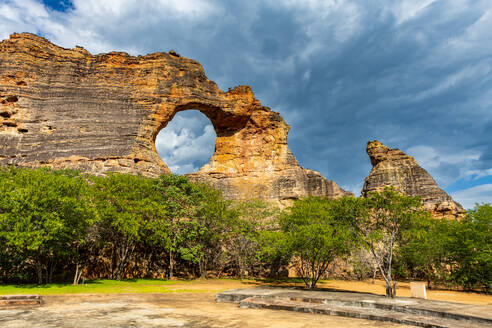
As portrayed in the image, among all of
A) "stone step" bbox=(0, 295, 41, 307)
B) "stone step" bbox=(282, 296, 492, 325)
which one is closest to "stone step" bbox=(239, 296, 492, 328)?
"stone step" bbox=(282, 296, 492, 325)

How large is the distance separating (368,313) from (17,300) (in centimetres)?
1308

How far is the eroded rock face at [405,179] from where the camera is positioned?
45.6 metres

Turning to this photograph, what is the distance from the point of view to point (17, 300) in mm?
11820

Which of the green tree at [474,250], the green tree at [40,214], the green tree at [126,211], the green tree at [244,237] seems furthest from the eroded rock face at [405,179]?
the green tree at [40,214]

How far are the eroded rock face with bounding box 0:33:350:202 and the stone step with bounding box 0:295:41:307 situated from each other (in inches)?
952

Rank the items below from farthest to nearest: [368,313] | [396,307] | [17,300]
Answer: [17,300]
[396,307]
[368,313]

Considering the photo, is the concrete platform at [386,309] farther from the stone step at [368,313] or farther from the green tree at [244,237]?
the green tree at [244,237]

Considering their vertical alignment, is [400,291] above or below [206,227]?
below

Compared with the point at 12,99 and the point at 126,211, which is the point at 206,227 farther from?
the point at 12,99

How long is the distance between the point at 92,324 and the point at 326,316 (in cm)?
728

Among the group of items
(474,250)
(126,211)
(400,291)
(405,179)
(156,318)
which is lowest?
(400,291)

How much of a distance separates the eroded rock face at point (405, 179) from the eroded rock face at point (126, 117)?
32.6 ft

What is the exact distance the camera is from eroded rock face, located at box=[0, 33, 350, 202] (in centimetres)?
3747

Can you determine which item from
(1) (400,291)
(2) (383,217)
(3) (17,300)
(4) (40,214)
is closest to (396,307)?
(2) (383,217)
